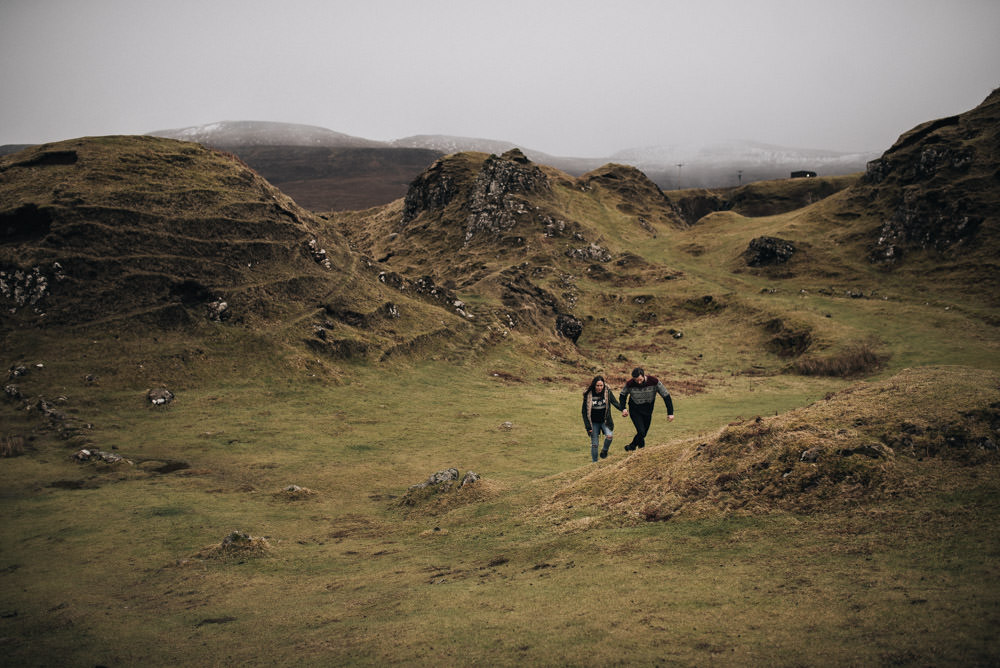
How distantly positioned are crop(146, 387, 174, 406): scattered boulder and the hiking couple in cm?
2134

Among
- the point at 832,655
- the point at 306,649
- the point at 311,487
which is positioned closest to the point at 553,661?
the point at 832,655

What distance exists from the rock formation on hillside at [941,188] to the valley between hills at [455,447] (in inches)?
18.7

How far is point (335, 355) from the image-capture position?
35875 mm

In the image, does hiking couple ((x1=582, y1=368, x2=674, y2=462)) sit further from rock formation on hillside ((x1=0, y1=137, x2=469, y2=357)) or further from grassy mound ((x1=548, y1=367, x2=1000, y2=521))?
rock formation on hillside ((x1=0, y1=137, x2=469, y2=357))

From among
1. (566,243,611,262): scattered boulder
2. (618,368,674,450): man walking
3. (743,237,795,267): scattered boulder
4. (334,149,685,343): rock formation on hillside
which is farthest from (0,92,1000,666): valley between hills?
(566,243,611,262): scattered boulder

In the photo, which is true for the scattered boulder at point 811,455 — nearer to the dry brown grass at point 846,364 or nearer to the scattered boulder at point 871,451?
the scattered boulder at point 871,451

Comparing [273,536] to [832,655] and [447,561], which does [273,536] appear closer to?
[447,561]

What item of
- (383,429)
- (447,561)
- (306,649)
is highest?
(306,649)

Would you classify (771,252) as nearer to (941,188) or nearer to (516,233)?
(941,188)

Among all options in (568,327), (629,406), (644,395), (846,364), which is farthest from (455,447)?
(568,327)

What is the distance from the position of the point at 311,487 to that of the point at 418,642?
42.4ft

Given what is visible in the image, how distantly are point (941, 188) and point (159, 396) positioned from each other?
275 feet

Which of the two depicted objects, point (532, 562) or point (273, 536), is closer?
point (532, 562)

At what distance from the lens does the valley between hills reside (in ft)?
23.1
